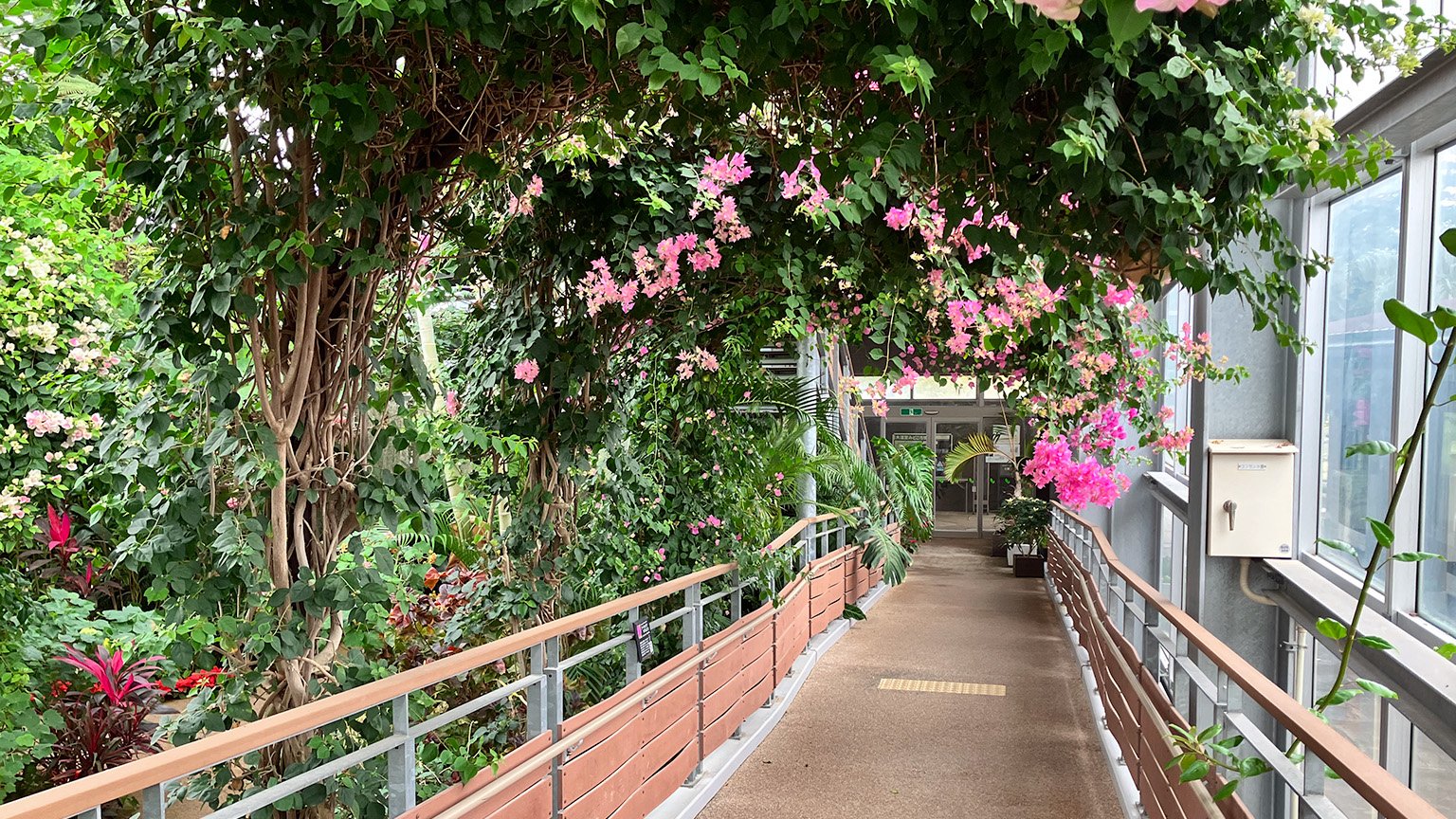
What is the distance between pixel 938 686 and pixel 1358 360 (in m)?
3.20

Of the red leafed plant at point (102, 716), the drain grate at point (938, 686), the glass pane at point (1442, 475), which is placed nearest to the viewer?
the glass pane at point (1442, 475)

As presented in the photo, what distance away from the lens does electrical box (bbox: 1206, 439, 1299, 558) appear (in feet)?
15.6

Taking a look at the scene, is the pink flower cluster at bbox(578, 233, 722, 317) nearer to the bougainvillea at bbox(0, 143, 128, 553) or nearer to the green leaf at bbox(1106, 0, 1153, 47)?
the bougainvillea at bbox(0, 143, 128, 553)

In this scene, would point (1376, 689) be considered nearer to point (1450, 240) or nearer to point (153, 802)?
point (1450, 240)

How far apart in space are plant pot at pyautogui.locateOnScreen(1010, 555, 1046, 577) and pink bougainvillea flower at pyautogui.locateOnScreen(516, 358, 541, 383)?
9.85 m

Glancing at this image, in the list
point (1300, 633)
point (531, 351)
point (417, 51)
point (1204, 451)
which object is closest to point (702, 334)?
point (531, 351)

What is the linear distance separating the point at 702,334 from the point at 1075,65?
3163 mm

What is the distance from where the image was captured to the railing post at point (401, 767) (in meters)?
2.14

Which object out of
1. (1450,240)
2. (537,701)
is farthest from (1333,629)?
(537,701)

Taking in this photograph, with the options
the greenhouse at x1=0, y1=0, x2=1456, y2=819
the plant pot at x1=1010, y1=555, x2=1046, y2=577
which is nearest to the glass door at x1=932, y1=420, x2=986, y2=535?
the plant pot at x1=1010, y1=555, x2=1046, y2=577

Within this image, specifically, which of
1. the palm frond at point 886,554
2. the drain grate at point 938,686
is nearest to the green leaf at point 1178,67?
the drain grate at point 938,686

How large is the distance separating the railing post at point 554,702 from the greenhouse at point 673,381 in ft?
0.05

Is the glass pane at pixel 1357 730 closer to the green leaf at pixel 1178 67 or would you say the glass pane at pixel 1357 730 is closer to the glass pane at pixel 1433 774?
the glass pane at pixel 1433 774

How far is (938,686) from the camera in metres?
6.38
